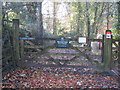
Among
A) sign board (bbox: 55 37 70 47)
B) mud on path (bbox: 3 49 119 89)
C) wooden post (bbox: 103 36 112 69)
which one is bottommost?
mud on path (bbox: 3 49 119 89)

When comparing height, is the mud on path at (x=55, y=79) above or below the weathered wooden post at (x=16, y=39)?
below

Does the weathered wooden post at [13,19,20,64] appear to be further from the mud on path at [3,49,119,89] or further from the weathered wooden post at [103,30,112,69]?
the weathered wooden post at [103,30,112,69]

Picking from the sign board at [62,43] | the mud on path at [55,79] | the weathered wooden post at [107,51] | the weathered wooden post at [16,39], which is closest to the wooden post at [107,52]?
the weathered wooden post at [107,51]

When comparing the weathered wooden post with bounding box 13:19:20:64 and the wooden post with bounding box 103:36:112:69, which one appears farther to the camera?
the weathered wooden post with bounding box 13:19:20:64

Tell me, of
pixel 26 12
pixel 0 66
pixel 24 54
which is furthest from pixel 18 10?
pixel 0 66

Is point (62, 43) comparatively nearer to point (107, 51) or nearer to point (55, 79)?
point (55, 79)

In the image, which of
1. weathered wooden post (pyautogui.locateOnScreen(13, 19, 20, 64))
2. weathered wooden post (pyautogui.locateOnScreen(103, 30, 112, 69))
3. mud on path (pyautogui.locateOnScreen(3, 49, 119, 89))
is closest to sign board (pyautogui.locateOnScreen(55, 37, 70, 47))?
mud on path (pyautogui.locateOnScreen(3, 49, 119, 89))

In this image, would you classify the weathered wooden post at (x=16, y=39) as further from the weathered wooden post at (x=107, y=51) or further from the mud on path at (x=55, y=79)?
the weathered wooden post at (x=107, y=51)

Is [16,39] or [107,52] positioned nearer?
[107,52]

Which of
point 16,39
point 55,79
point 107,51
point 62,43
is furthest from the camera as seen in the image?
point 16,39

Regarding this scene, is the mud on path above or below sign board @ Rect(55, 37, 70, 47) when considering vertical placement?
below

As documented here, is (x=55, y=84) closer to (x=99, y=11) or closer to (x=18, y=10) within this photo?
(x=18, y=10)

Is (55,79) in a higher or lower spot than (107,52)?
lower

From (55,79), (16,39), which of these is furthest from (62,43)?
(16,39)
